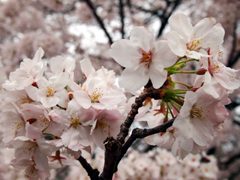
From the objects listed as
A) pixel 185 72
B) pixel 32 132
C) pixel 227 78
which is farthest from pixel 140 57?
pixel 32 132

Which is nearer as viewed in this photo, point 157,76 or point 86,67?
point 157,76

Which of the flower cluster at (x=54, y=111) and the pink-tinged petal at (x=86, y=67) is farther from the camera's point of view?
the pink-tinged petal at (x=86, y=67)

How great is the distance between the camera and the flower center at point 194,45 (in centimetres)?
119

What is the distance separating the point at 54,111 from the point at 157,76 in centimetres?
28

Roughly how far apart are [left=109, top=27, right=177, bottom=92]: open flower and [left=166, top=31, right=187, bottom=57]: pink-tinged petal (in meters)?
0.02

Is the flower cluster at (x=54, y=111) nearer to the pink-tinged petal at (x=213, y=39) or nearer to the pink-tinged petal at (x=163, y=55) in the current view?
the pink-tinged petal at (x=163, y=55)

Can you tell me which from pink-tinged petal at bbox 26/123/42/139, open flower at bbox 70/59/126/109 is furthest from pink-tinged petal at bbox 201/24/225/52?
pink-tinged petal at bbox 26/123/42/139

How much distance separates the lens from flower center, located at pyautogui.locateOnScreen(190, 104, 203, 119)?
1.15 metres

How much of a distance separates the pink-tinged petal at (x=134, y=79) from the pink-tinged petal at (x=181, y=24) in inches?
5.3

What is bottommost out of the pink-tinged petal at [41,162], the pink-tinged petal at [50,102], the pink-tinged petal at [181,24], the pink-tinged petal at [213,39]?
the pink-tinged petal at [41,162]

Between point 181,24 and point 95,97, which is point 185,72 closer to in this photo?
point 181,24

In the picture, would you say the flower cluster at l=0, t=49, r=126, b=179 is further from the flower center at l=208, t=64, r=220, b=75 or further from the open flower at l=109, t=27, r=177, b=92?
the flower center at l=208, t=64, r=220, b=75

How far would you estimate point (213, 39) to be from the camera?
1.20 metres

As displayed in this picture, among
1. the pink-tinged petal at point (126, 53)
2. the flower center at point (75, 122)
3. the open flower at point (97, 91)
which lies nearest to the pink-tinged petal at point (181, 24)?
the pink-tinged petal at point (126, 53)
